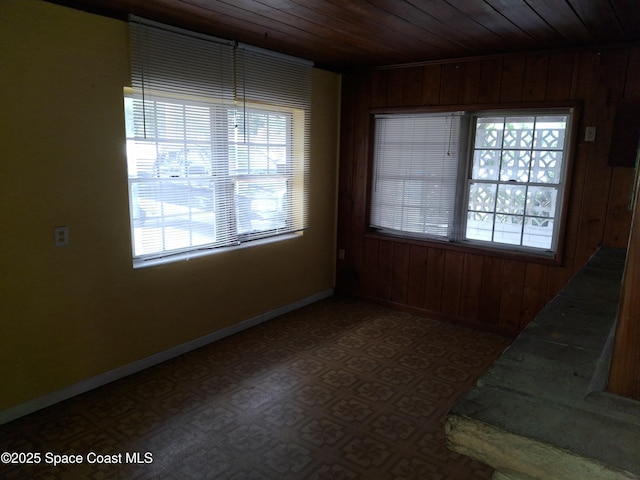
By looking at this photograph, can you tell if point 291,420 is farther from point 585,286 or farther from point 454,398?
point 585,286

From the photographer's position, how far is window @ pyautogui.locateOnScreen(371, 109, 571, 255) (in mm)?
Answer: 3699

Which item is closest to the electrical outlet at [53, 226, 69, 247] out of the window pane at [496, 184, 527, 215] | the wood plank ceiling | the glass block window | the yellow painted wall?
the yellow painted wall

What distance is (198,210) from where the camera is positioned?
11.1ft

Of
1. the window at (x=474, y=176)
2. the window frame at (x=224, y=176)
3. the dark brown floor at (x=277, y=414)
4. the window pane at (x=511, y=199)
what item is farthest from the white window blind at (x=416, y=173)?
the dark brown floor at (x=277, y=414)

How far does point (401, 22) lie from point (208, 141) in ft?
5.21

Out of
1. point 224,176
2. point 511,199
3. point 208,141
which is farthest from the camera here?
point 511,199

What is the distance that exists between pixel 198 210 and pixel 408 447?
216 cm

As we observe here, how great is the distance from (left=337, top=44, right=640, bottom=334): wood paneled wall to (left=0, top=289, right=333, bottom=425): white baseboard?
3.61 ft

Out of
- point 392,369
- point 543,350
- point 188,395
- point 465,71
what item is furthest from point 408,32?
point 188,395

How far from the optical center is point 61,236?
8.65ft

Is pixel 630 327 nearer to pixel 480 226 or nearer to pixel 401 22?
pixel 401 22

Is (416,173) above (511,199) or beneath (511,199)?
above

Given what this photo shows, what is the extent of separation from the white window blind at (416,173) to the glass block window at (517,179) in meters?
0.20

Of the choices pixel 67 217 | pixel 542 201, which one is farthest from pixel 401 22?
pixel 67 217
